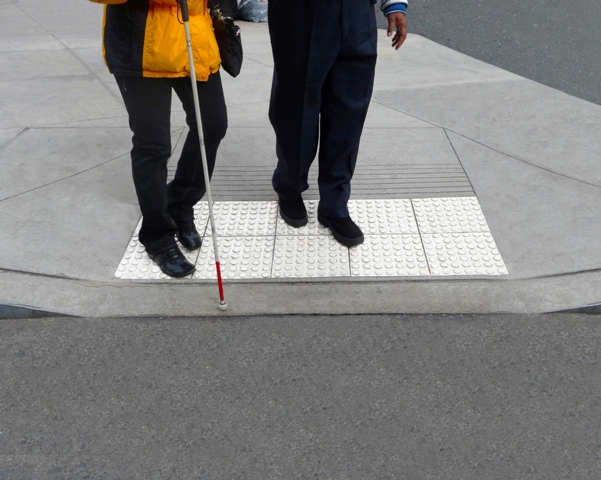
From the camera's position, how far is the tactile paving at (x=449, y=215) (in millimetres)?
3922

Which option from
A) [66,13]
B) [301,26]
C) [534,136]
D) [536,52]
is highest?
[301,26]

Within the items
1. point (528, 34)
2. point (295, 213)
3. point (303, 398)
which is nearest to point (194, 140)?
point (295, 213)

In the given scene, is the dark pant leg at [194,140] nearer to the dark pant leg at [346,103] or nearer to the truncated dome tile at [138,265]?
the truncated dome tile at [138,265]

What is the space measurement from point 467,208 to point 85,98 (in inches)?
133

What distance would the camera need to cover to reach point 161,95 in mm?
3174

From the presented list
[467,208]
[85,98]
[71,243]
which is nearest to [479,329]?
[467,208]

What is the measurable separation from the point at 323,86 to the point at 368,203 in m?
0.92

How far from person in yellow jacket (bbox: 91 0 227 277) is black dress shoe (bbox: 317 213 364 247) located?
0.72 m

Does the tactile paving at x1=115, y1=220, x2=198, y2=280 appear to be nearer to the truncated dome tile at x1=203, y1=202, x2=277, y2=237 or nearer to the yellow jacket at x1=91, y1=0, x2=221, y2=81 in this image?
the truncated dome tile at x1=203, y1=202, x2=277, y2=237

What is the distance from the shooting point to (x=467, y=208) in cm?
411

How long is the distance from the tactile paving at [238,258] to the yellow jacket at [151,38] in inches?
38.2

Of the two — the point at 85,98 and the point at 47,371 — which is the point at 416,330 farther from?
the point at 85,98

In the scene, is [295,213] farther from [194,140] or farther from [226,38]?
[226,38]

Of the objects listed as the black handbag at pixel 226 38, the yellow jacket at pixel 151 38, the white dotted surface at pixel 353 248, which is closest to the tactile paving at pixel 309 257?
the white dotted surface at pixel 353 248
